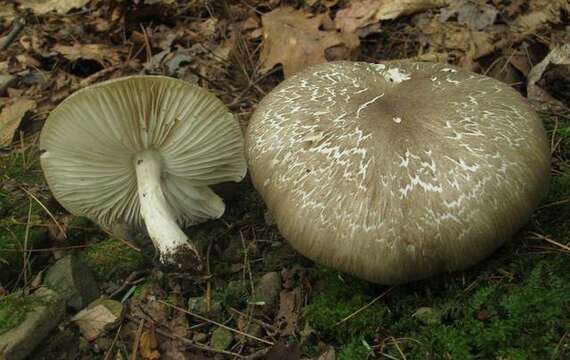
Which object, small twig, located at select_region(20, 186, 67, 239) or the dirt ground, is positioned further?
small twig, located at select_region(20, 186, 67, 239)

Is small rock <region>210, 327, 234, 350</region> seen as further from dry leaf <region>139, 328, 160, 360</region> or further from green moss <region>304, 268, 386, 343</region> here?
green moss <region>304, 268, 386, 343</region>

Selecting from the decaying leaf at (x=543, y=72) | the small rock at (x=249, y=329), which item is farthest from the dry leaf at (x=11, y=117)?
the decaying leaf at (x=543, y=72)

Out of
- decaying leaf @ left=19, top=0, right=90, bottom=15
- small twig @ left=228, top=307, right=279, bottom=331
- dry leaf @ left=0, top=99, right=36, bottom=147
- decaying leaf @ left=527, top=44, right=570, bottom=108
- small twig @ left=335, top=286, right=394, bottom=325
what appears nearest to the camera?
small twig @ left=335, top=286, right=394, bottom=325

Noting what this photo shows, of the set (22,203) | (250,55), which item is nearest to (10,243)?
(22,203)

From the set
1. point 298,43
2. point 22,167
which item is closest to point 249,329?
point 22,167

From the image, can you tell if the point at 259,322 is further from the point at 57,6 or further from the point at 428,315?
the point at 57,6

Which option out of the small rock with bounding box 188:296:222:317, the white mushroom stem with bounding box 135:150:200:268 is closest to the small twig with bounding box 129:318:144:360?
the small rock with bounding box 188:296:222:317

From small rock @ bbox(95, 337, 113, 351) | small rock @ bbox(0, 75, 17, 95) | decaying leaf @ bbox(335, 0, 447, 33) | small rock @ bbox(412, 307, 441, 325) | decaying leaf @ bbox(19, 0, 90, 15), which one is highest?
decaying leaf @ bbox(19, 0, 90, 15)
